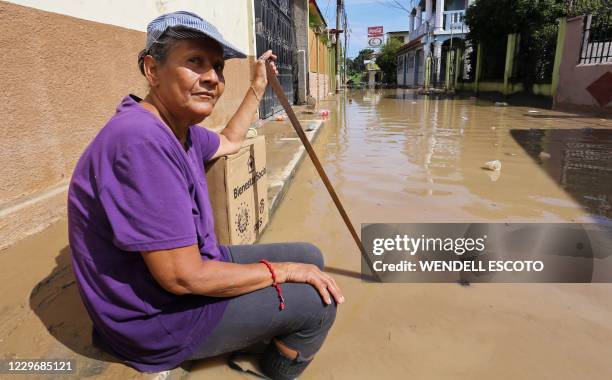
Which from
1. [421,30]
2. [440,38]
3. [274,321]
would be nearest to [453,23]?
[440,38]

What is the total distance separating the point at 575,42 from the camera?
451 inches

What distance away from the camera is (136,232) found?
109cm

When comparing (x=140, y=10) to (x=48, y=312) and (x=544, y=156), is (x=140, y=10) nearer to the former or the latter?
(x=48, y=312)

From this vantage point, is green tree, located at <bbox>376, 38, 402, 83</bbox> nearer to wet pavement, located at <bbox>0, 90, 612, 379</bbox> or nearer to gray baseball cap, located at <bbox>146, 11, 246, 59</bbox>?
wet pavement, located at <bbox>0, 90, 612, 379</bbox>

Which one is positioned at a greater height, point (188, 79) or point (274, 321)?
point (188, 79)

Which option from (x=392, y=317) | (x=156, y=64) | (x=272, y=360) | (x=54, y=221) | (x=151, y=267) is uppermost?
(x=156, y=64)

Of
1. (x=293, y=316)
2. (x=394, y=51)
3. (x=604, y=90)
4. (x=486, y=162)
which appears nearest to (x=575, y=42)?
(x=604, y=90)

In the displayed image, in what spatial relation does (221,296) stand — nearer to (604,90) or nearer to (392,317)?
(392,317)

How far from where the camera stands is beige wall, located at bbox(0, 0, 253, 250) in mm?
2355

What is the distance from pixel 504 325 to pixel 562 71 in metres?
12.8

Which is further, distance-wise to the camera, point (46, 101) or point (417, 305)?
point (46, 101)

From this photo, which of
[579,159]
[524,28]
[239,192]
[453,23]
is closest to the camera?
[239,192]

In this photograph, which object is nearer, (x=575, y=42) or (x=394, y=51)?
(x=575, y=42)

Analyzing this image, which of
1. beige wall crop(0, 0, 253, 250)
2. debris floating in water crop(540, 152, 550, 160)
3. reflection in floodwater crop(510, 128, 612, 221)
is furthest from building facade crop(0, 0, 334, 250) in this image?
debris floating in water crop(540, 152, 550, 160)
